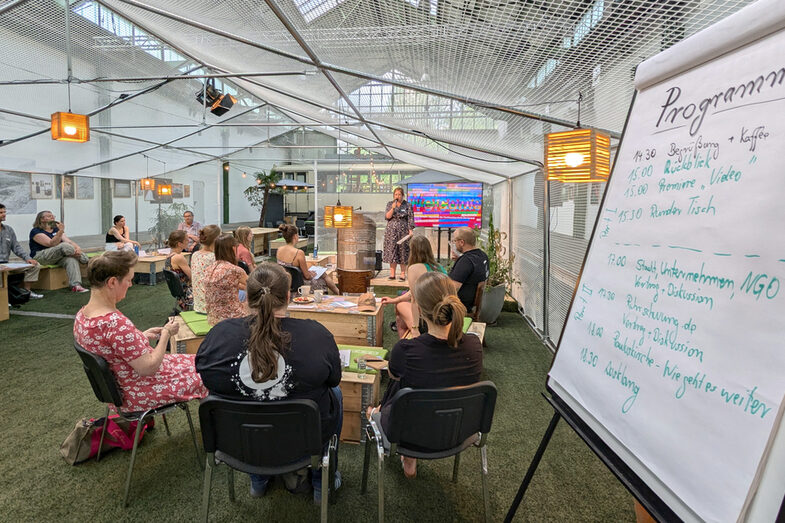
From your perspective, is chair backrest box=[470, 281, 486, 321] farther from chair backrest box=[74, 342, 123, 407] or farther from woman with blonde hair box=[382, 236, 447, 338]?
chair backrest box=[74, 342, 123, 407]

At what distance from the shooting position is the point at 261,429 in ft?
5.86

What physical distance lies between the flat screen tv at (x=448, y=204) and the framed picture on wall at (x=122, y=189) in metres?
7.00

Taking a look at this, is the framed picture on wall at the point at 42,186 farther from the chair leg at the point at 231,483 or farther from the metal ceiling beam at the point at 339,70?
the chair leg at the point at 231,483

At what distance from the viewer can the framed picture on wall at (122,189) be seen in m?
10.7

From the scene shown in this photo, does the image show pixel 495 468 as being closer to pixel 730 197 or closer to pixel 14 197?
pixel 730 197

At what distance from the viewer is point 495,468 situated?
8.79 ft

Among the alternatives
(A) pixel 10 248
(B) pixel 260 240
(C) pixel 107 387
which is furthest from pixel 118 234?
(C) pixel 107 387

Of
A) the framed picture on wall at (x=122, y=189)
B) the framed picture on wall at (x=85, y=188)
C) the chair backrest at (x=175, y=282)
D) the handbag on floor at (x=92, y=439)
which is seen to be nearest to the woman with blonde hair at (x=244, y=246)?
the chair backrest at (x=175, y=282)

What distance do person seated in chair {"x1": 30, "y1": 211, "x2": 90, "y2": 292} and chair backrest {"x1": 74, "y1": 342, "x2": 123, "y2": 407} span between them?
6.57 m

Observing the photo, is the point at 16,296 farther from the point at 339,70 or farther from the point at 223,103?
the point at 339,70

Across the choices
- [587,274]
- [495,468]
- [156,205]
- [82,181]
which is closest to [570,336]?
[587,274]

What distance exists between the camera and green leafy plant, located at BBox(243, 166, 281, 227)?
15.3 metres

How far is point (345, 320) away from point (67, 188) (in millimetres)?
8025

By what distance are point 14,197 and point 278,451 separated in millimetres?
8887
